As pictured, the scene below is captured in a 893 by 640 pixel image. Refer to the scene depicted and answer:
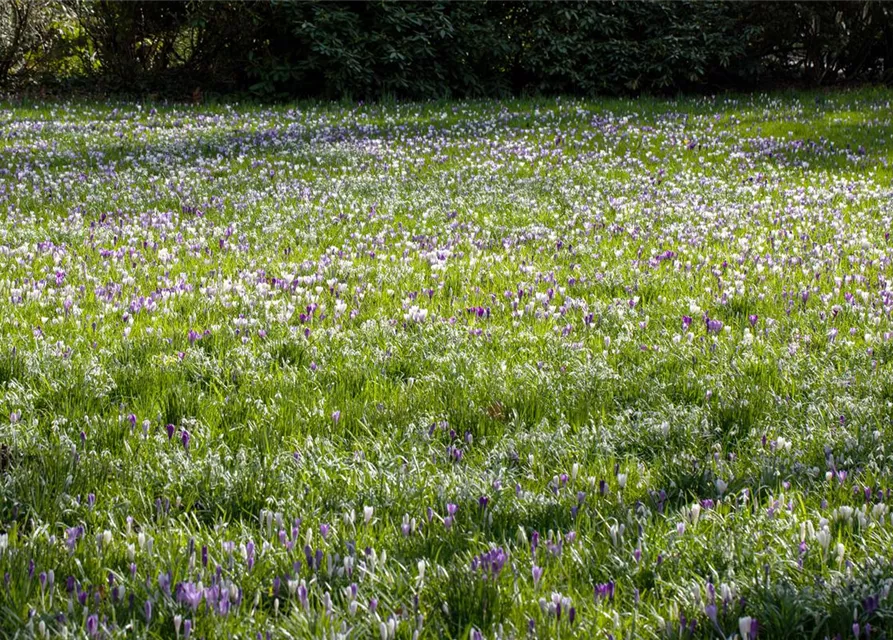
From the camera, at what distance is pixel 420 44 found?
2052cm

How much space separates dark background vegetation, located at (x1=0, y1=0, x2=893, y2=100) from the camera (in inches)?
798

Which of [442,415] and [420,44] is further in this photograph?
[420,44]

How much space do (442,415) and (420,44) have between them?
17740 mm

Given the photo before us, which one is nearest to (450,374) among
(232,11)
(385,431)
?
(385,431)

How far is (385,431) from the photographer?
4129mm

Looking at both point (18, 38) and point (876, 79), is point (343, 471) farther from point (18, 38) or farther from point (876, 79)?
point (876, 79)

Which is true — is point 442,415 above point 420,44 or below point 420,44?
below

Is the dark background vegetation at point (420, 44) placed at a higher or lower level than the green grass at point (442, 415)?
higher

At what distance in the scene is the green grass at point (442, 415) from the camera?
2736 millimetres

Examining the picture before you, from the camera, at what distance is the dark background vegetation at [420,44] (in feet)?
66.5

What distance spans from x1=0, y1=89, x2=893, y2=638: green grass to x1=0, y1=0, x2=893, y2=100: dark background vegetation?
11.4m

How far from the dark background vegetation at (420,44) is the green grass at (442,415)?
37.4ft

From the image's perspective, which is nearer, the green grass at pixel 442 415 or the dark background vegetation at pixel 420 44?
the green grass at pixel 442 415

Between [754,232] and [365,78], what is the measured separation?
13476 mm
